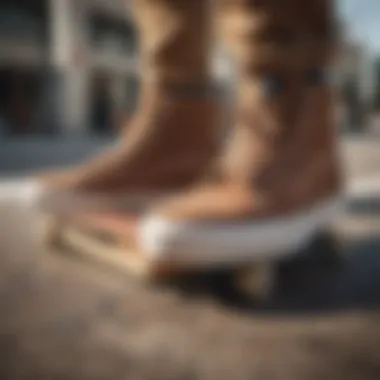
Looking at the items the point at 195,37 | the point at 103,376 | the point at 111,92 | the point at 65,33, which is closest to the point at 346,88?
the point at 111,92

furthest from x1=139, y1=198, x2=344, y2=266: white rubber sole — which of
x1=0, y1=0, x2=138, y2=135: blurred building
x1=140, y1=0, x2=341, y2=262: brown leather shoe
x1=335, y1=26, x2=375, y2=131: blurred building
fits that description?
x1=0, y1=0, x2=138, y2=135: blurred building

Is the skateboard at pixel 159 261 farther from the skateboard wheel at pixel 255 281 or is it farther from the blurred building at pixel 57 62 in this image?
the blurred building at pixel 57 62

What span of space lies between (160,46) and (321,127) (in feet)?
1.23

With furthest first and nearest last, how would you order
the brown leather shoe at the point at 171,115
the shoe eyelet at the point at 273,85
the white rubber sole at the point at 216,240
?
the brown leather shoe at the point at 171,115, the shoe eyelet at the point at 273,85, the white rubber sole at the point at 216,240

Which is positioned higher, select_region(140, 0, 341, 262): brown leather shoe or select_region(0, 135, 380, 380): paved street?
select_region(140, 0, 341, 262): brown leather shoe

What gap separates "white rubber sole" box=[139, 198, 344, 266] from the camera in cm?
90

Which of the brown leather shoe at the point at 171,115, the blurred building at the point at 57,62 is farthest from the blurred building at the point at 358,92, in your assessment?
the brown leather shoe at the point at 171,115

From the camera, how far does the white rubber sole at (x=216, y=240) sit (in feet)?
2.97

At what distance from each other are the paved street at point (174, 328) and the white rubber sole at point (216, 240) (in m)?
0.09

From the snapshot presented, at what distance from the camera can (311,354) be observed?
0.80 m

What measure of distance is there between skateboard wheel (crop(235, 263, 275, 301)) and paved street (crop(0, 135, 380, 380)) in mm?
29

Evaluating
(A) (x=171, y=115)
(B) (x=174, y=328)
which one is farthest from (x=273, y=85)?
(B) (x=174, y=328)

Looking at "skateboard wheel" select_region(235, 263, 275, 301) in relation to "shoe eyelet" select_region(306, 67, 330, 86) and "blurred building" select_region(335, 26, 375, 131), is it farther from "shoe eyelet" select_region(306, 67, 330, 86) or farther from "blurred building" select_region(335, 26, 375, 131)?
"blurred building" select_region(335, 26, 375, 131)

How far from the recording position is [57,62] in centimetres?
768
